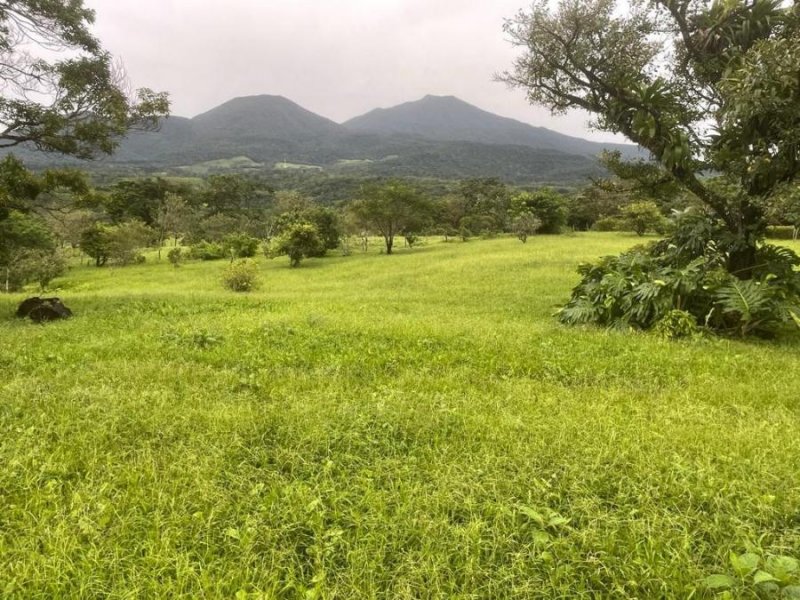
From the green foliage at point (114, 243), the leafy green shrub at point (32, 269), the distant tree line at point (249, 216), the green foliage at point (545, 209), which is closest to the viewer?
the distant tree line at point (249, 216)

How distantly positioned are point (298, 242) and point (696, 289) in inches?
1234

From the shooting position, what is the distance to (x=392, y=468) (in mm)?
4023

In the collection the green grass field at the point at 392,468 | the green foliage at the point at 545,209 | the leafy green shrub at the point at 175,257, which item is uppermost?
the green foliage at the point at 545,209

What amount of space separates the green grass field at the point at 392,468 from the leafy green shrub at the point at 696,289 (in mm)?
1057

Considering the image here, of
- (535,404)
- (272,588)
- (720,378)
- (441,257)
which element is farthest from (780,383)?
(441,257)

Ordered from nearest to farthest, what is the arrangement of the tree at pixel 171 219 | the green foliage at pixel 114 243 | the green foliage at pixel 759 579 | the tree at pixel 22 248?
1. the green foliage at pixel 759 579
2. the tree at pixel 22 248
3. the green foliage at pixel 114 243
4. the tree at pixel 171 219

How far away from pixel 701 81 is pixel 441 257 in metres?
23.6

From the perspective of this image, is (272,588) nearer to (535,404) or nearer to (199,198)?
(535,404)

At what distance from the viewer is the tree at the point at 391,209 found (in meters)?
41.0

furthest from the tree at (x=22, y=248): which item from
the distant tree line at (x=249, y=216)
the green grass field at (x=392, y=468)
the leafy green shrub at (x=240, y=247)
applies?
the green grass field at (x=392, y=468)

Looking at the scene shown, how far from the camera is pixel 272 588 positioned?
279cm

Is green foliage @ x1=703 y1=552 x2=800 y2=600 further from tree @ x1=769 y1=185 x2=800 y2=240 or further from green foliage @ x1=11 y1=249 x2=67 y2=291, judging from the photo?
green foliage @ x1=11 y1=249 x2=67 y2=291

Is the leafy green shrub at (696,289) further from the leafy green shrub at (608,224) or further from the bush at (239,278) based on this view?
the leafy green shrub at (608,224)

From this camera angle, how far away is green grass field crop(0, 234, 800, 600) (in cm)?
292
